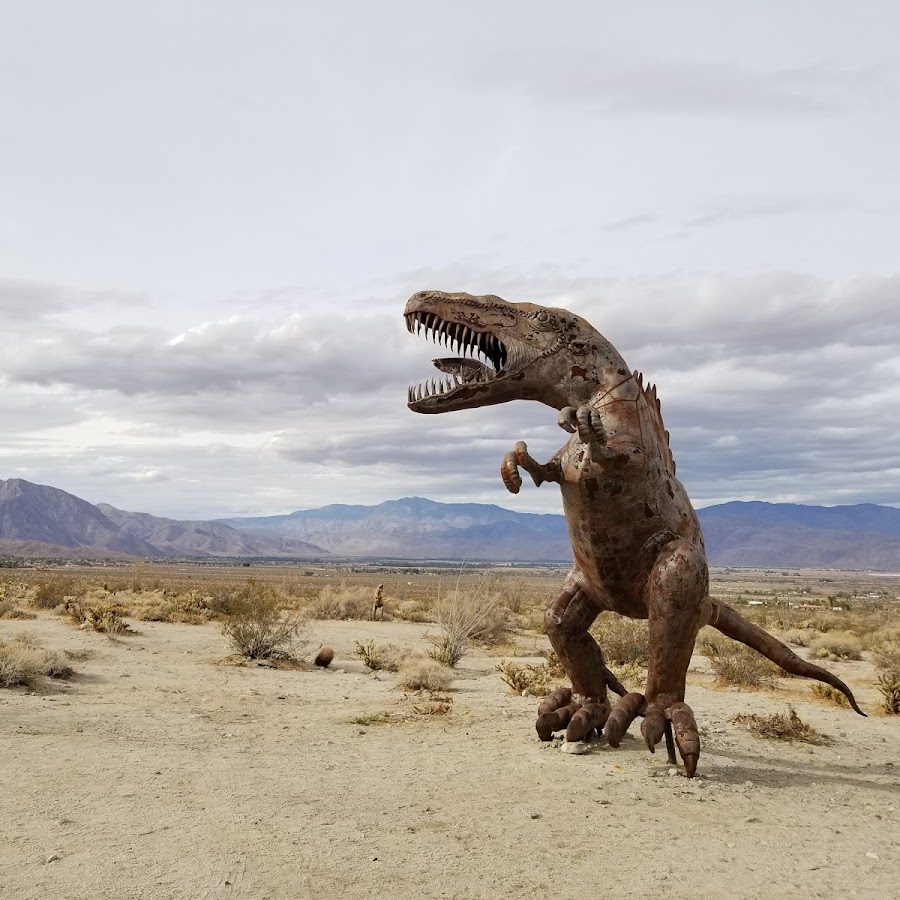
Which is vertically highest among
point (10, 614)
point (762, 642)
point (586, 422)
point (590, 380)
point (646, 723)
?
point (590, 380)

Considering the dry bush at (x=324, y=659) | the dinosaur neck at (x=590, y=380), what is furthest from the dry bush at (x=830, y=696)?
the dry bush at (x=324, y=659)

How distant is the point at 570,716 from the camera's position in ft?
21.4

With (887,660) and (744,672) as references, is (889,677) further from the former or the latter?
(887,660)

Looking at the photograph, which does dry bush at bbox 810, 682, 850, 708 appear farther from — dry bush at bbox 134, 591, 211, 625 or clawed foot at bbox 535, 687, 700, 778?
dry bush at bbox 134, 591, 211, 625

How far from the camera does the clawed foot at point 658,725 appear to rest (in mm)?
5320

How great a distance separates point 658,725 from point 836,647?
14.3 m

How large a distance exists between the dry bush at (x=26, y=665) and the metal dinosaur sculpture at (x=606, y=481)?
618 cm

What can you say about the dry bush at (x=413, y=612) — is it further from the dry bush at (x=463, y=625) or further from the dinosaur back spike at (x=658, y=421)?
the dinosaur back spike at (x=658, y=421)

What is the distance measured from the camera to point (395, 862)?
4188 millimetres

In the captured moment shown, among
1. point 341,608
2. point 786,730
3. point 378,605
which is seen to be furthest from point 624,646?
point 341,608

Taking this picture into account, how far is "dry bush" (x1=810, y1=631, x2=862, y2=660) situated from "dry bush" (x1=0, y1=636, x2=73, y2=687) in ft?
46.8

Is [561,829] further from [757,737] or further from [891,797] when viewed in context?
[757,737]

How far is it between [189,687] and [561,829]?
659 cm

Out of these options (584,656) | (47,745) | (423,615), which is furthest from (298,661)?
(423,615)
